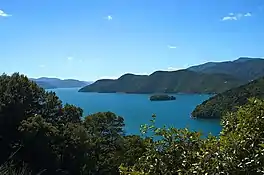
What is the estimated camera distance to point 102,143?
33188mm

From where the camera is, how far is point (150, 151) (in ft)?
17.2

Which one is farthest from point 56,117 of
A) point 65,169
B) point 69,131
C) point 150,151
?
point 150,151

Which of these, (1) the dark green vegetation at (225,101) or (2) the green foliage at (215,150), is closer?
(2) the green foliage at (215,150)

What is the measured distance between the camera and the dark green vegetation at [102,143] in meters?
A: 4.23

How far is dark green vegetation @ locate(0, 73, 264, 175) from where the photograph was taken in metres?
4.23

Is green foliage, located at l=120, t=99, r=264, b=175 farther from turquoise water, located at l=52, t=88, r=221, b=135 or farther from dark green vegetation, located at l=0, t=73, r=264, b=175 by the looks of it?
turquoise water, located at l=52, t=88, r=221, b=135

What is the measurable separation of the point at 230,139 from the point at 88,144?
22781mm

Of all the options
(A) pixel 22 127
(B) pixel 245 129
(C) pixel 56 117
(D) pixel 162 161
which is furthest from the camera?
(C) pixel 56 117

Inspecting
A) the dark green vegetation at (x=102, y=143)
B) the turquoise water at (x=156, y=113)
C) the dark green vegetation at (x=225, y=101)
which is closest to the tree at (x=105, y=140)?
the dark green vegetation at (x=102, y=143)

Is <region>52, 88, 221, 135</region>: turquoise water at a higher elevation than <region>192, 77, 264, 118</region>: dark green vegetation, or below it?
below

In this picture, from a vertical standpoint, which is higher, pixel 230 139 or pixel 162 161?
pixel 230 139

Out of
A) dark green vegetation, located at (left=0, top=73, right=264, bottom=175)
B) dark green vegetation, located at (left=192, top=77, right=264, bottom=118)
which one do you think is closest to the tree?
dark green vegetation, located at (left=0, top=73, right=264, bottom=175)

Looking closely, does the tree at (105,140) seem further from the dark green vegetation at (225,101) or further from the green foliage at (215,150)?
the dark green vegetation at (225,101)

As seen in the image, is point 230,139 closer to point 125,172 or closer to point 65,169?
point 125,172
